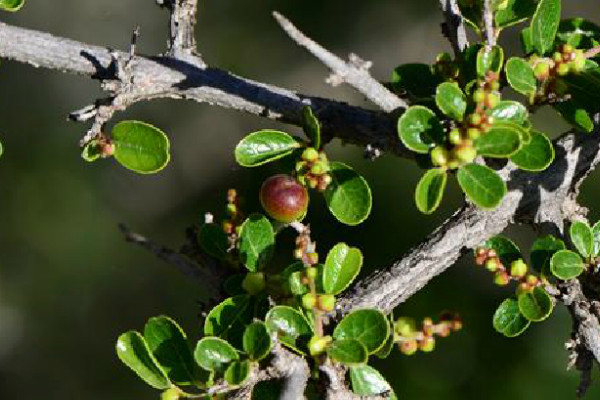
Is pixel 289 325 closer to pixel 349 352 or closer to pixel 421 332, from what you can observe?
pixel 349 352

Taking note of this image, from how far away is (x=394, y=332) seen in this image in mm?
1454

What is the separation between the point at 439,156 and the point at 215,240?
51cm

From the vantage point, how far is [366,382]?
136 centimetres

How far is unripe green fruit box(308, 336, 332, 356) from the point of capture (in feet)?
4.33

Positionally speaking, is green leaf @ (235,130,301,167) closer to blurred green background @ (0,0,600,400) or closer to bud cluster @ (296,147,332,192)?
bud cluster @ (296,147,332,192)

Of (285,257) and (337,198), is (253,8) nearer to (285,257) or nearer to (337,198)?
(285,257)

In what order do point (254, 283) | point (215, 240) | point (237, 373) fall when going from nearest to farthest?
point (237, 373) < point (254, 283) < point (215, 240)

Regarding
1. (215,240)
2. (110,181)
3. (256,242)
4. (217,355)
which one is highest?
(110,181)

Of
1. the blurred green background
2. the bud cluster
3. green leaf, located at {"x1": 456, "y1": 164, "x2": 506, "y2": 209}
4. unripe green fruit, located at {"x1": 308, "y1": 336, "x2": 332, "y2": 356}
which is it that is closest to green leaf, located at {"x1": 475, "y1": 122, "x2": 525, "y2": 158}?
green leaf, located at {"x1": 456, "y1": 164, "x2": 506, "y2": 209}

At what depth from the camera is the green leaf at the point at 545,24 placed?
4.75 feet

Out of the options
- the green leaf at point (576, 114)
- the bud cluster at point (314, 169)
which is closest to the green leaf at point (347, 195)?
Answer: the bud cluster at point (314, 169)

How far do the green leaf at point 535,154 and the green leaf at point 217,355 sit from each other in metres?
0.54

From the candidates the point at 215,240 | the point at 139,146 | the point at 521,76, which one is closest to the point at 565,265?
the point at 521,76

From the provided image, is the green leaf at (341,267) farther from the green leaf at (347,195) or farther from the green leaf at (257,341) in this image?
the green leaf at (257,341)
